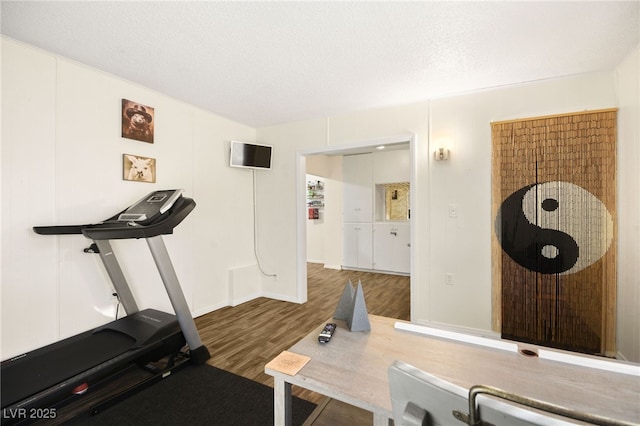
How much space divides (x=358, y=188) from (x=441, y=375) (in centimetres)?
488

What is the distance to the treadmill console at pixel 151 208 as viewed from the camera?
2092 millimetres

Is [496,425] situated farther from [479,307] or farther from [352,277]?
[352,277]

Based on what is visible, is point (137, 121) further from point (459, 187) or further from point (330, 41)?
point (459, 187)

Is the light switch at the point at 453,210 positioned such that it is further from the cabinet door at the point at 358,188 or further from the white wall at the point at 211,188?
the cabinet door at the point at 358,188

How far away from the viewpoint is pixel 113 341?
2123 millimetres

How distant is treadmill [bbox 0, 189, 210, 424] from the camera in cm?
159

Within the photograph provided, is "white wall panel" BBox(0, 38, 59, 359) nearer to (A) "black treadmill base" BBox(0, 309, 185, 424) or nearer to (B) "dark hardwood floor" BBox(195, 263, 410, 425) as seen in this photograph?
(A) "black treadmill base" BBox(0, 309, 185, 424)

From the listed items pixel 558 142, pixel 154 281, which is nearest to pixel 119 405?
pixel 154 281

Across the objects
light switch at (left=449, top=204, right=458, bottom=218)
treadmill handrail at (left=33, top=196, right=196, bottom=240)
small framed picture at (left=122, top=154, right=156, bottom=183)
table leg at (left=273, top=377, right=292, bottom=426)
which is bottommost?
table leg at (left=273, top=377, right=292, bottom=426)

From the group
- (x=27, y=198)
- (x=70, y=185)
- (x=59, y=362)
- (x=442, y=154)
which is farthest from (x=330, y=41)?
(x=59, y=362)

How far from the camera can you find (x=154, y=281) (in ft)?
9.46

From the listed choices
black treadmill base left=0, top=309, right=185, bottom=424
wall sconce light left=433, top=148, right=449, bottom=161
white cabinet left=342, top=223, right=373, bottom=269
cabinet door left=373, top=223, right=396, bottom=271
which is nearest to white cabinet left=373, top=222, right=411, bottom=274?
cabinet door left=373, top=223, right=396, bottom=271

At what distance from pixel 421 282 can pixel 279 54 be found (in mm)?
2696

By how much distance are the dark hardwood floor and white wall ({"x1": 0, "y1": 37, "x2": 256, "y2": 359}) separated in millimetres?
528
